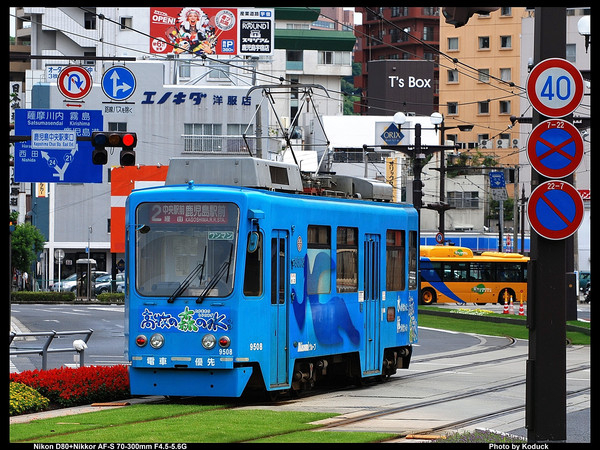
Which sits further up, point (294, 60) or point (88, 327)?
point (294, 60)

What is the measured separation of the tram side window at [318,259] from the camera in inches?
714

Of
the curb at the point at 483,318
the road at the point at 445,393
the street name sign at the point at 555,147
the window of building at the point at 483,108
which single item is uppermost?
the window of building at the point at 483,108

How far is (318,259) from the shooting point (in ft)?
60.4

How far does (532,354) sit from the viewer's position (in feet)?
34.3

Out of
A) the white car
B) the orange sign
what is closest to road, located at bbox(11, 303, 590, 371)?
the white car

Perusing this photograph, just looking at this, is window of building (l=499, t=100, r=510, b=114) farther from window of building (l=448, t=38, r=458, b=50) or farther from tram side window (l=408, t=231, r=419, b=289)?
tram side window (l=408, t=231, r=419, b=289)

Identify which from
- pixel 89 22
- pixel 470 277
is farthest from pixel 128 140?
pixel 89 22

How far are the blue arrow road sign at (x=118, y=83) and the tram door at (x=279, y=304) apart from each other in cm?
2633

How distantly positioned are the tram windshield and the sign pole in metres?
6.51

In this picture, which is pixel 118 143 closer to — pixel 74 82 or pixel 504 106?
pixel 74 82

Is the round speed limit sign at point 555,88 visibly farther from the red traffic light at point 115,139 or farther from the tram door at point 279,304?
the red traffic light at point 115,139

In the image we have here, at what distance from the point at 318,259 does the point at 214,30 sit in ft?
215

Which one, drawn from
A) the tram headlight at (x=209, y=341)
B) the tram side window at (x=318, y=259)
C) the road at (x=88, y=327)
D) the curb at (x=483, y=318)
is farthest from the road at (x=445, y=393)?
the curb at (x=483, y=318)

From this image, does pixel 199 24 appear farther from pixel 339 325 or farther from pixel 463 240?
pixel 339 325
